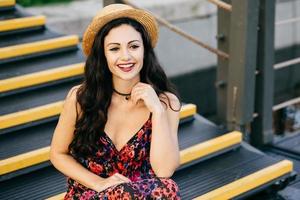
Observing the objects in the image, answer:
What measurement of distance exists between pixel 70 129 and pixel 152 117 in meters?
0.34

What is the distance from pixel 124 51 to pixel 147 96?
0.71 ft

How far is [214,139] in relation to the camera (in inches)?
133

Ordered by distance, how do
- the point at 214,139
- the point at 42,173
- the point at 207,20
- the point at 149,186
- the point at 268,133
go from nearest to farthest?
the point at 149,186 → the point at 42,173 → the point at 214,139 → the point at 268,133 → the point at 207,20

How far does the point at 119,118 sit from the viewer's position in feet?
7.90

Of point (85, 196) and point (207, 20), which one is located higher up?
point (85, 196)

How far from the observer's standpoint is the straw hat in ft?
7.31

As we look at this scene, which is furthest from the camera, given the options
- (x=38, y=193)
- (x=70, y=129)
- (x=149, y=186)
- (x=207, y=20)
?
(x=207, y=20)

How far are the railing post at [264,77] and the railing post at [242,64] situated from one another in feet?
0.54

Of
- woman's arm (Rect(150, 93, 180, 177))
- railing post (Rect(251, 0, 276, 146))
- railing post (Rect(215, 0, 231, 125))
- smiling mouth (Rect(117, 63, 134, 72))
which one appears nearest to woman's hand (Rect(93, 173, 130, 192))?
woman's arm (Rect(150, 93, 180, 177))

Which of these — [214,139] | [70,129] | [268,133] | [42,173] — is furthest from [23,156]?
[268,133]

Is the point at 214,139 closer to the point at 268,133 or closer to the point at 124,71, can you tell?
the point at 268,133

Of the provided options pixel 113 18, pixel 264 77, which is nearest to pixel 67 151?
pixel 113 18

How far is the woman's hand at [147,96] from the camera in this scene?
91.4 inches

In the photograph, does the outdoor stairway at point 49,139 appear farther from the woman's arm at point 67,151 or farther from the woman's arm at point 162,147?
the woman's arm at point 162,147
